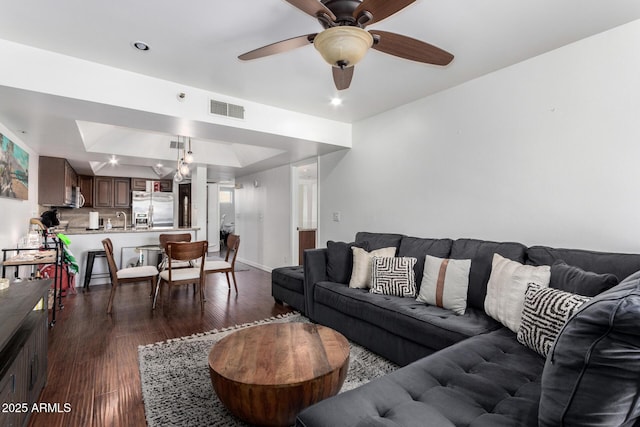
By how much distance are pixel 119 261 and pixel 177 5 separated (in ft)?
15.7

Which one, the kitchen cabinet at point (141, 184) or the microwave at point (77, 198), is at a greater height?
the kitchen cabinet at point (141, 184)

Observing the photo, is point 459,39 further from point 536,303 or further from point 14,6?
point 14,6

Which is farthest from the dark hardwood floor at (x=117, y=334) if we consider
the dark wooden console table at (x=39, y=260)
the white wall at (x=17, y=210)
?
the white wall at (x=17, y=210)

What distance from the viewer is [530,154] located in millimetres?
2658

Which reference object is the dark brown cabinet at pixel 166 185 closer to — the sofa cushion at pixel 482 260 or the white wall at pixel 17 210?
the white wall at pixel 17 210

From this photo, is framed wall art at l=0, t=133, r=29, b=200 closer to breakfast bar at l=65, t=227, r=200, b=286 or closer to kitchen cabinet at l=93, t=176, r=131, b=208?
breakfast bar at l=65, t=227, r=200, b=286

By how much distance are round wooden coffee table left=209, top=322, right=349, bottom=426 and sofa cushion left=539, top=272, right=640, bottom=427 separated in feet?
3.22

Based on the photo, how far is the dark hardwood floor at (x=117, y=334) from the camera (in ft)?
6.30

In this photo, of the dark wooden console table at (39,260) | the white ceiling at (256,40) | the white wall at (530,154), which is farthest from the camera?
the dark wooden console table at (39,260)

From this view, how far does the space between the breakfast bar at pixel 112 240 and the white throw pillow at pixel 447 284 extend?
4065mm

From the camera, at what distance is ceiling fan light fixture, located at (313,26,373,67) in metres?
1.54

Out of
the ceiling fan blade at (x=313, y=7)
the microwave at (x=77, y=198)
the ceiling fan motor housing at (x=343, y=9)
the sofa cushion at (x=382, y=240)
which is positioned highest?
the ceiling fan motor housing at (x=343, y=9)

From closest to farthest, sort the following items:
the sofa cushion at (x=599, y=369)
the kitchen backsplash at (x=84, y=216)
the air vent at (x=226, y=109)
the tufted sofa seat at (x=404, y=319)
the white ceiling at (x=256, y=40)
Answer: the sofa cushion at (x=599, y=369), the white ceiling at (x=256, y=40), the tufted sofa seat at (x=404, y=319), the air vent at (x=226, y=109), the kitchen backsplash at (x=84, y=216)

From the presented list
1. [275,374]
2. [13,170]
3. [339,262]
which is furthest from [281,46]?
[13,170]
